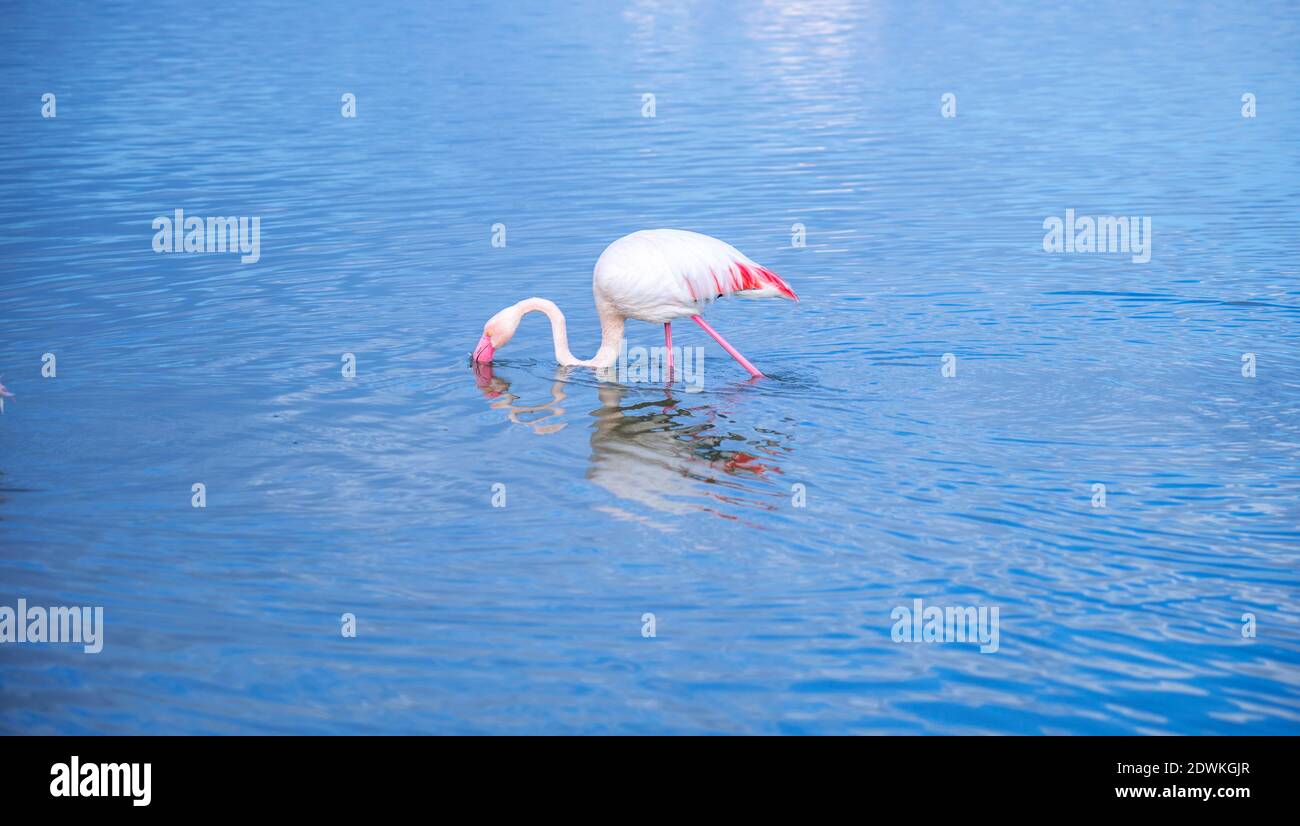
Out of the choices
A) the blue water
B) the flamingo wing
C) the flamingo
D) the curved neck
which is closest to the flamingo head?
the flamingo

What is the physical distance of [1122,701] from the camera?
5.51m

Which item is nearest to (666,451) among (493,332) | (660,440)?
(660,440)

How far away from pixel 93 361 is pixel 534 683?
661cm

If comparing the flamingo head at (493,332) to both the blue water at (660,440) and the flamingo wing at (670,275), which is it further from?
the flamingo wing at (670,275)

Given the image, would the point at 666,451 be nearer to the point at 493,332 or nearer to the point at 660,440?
the point at 660,440

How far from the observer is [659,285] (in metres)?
10.0

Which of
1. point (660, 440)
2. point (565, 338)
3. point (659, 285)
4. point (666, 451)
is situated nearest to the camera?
point (666, 451)

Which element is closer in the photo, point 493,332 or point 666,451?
point 666,451

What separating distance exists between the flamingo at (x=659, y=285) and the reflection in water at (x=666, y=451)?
0.43 m

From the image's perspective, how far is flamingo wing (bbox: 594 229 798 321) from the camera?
10.0 metres

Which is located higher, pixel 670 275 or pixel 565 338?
pixel 670 275

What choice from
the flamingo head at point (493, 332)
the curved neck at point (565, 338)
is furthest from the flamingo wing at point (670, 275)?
the flamingo head at point (493, 332)

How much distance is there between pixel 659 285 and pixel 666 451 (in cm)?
A: 167
